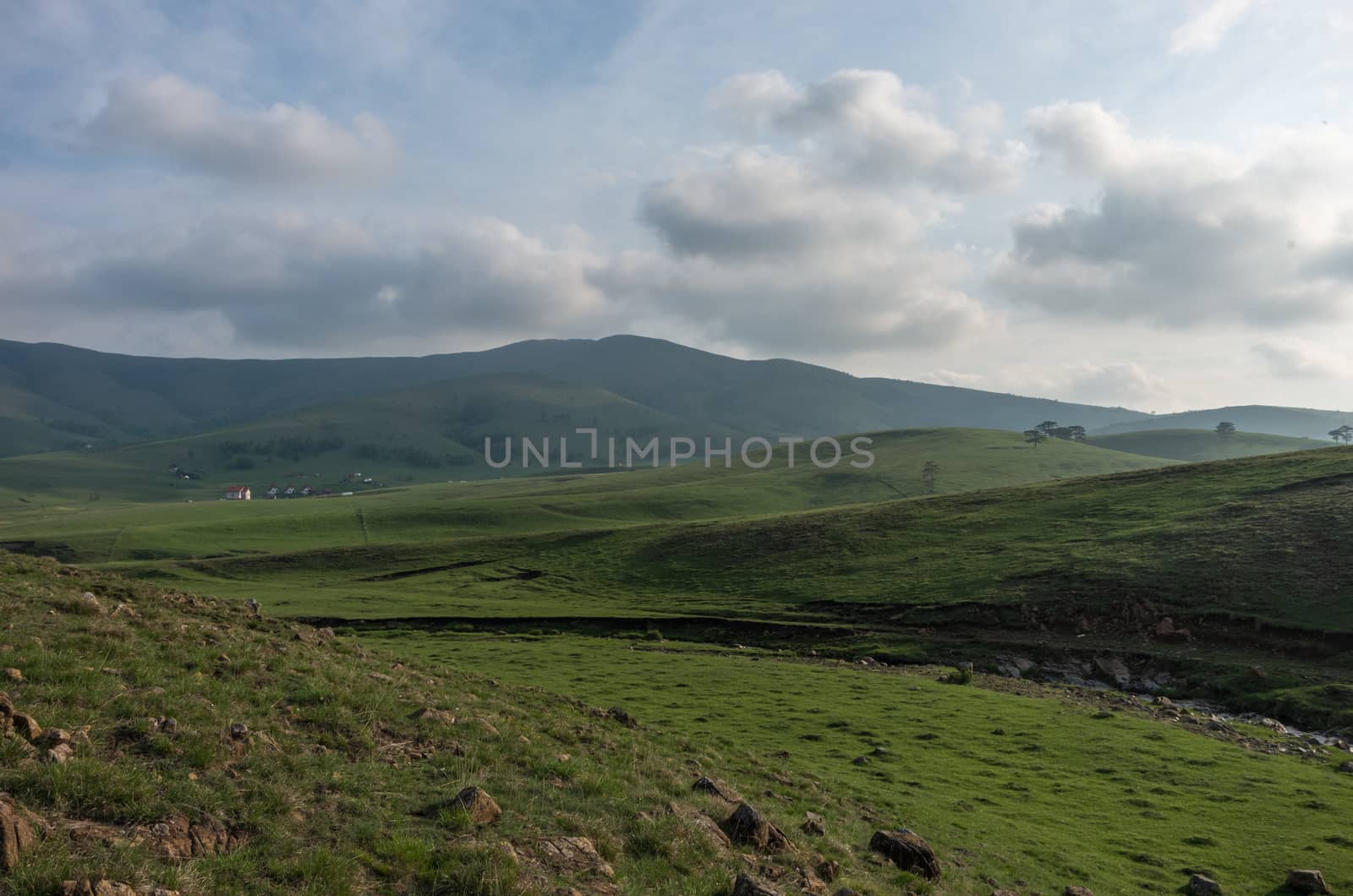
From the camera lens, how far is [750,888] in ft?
33.9

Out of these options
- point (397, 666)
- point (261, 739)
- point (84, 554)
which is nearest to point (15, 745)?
point (261, 739)

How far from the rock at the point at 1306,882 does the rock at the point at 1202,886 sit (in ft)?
4.97

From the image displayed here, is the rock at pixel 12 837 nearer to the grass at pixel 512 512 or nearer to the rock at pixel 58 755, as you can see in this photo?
the rock at pixel 58 755

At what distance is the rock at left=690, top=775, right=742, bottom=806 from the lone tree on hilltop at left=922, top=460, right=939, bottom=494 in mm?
147876

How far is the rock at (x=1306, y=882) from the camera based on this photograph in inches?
603

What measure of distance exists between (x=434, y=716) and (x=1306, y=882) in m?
18.5

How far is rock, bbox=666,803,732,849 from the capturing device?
12.6 metres

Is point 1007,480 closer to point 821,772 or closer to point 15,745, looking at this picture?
point 821,772

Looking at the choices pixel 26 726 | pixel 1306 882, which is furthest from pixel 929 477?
pixel 26 726

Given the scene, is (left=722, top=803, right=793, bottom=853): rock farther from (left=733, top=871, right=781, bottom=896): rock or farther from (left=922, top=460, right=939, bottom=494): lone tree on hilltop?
(left=922, top=460, right=939, bottom=494): lone tree on hilltop

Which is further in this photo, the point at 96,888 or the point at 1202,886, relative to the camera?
the point at 1202,886

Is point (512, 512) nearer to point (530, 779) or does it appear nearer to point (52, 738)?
point (530, 779)

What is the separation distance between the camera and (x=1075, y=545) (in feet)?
205

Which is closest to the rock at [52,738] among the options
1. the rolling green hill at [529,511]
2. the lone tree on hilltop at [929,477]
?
the rolling green hill at [529,511]
